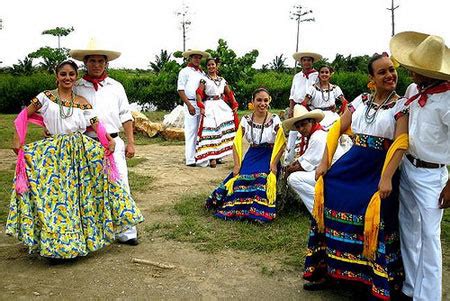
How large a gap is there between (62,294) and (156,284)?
27.4 inches

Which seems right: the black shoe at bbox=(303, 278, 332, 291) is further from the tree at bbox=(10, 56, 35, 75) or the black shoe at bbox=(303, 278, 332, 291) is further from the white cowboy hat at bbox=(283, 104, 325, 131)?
the tree at bbox=(10, 56, 35, 75)

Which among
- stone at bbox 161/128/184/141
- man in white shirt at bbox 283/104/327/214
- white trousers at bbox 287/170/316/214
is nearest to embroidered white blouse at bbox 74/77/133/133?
man in white shirt at bbox 283/104/327/214

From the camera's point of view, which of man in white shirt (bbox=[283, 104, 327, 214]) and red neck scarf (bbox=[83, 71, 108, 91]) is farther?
man in white shirt (bbox=[283, 104, 327, 214])

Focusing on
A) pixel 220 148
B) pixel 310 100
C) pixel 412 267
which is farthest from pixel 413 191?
pixel 220 148

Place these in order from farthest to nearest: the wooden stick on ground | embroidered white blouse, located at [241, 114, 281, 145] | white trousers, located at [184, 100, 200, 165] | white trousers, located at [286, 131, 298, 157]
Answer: white trousers, located at [184, 100, 200, 165] → white trousers, located at [286, 131, 298, 157] → embroidered white blouse, located at [241, 114, 281, 145] → the wooden stick on ground

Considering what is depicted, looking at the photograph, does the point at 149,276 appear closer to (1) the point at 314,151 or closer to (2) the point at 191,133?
(1) the point at 314,151

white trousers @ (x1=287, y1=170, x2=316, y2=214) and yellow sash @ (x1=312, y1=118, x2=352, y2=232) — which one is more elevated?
yellow sash @ (x1=312, y1=118, x2=352, y2=232)

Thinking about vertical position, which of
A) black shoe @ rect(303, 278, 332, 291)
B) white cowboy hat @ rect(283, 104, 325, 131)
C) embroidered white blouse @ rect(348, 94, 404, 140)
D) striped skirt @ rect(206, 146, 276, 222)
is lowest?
black shoe @ rect(303, 278, 332, 291)

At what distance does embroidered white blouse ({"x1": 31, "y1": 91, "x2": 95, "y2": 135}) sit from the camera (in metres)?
4.56

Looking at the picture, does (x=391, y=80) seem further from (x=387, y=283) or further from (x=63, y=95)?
(x=63, y=95)

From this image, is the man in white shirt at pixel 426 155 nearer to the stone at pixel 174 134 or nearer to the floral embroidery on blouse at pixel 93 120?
the floral embroidery on blouse at pixel 93 120

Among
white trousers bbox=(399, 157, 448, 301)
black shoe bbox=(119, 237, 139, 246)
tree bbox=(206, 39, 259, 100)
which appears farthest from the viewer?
tree bbox=(206, 39, 259, 100)

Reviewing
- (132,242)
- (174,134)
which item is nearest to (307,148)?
(132,242)

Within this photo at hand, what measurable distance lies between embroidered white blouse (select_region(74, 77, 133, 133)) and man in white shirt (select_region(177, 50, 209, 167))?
3952mm
